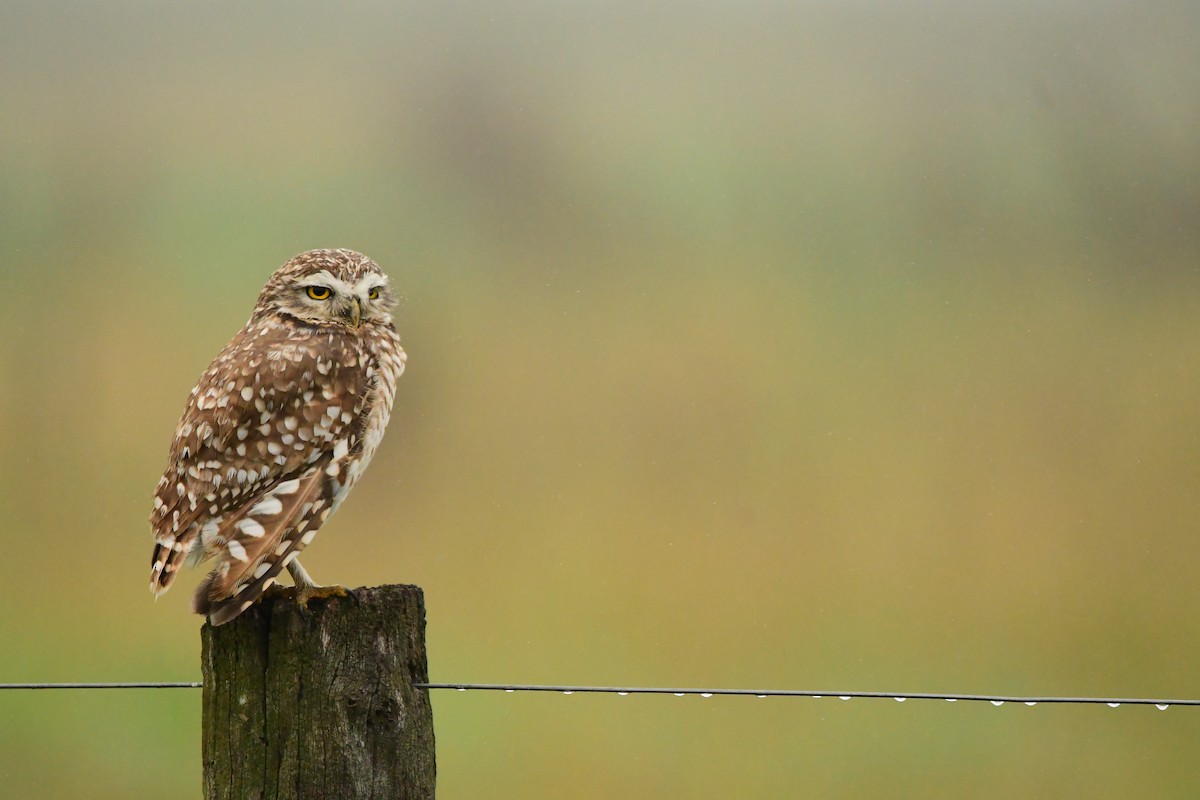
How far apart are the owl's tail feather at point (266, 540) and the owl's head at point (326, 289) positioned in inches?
14.7

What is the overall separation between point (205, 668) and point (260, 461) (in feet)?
1.63

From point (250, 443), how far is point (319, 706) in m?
0.65

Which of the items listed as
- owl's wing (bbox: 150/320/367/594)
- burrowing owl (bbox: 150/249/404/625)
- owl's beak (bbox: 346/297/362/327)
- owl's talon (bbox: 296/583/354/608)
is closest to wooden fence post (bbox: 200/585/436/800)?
owl's talon (bbox: 296/583/354/608)

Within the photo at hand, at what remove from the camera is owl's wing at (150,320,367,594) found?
75.0 inches

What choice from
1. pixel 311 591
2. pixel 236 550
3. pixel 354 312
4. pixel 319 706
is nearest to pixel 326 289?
pixel 354 312

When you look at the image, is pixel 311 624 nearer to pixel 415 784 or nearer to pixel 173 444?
pixel 415 784

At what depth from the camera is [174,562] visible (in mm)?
1908

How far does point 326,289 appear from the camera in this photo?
2.25 metres

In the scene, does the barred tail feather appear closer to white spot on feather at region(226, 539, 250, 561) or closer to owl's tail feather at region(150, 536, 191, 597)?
owl's tail feather at region(150, 536, 191, 597)

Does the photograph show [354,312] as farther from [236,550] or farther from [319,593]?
[319,593]

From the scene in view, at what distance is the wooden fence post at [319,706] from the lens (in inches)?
57.9

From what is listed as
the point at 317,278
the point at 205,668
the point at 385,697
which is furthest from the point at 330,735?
the point at 317,278

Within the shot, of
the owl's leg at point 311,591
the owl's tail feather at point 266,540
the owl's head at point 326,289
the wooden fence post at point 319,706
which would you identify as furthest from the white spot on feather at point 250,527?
the owl's head at point 326,289

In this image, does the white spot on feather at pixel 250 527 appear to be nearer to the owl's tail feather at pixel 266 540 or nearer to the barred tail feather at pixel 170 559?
the owl's tail feather at pixel 266 540
